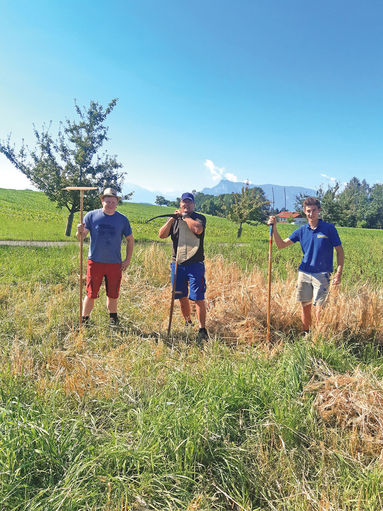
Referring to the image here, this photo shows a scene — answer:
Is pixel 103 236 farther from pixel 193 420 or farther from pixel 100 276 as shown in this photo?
pixel 193 420

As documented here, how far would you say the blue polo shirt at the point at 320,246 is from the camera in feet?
13.2

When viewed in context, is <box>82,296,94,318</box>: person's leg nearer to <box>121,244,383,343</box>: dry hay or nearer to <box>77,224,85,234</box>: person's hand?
<box>121,244,383,343</box>: dry hay

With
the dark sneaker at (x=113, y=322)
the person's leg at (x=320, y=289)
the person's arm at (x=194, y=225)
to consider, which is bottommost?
the dark sneaker at (x=113, y=322)

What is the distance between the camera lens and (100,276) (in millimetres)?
4344

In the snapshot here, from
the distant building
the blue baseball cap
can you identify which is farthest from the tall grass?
the distant building

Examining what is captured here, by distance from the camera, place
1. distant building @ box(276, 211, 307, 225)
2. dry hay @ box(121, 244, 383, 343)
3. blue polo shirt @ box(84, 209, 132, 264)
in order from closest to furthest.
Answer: dry hay @ box(121, 244, 383, 343) → blue polo shirt @ box(84, 209, 132, 264) → distant building @ box(276, 211, 307, 225)

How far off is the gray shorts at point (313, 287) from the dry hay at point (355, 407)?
1.51 metres

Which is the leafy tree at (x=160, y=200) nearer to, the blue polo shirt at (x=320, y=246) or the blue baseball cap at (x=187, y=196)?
the blue baseball cap at (x=187, y=196)

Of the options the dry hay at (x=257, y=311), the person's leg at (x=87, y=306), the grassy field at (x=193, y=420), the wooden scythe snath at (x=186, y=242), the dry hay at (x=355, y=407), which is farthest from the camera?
the person's leg at (x=87, y=306)

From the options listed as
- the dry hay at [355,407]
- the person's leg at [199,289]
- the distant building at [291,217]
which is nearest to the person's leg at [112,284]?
the person's leg at [199,289]

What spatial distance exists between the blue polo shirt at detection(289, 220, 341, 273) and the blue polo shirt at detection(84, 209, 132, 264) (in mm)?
2599

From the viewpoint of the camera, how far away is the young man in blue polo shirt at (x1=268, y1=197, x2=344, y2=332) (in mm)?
4012

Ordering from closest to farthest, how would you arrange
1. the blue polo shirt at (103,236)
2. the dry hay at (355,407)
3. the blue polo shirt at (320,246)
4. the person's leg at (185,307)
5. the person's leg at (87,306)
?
the dry hay at (355,407), the blue polo shirt at (320,246), the blue polo shirt at (103,236), the person's leg at (87,306), the person's leg at (185,307)

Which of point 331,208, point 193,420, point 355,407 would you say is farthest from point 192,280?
point 331,208
